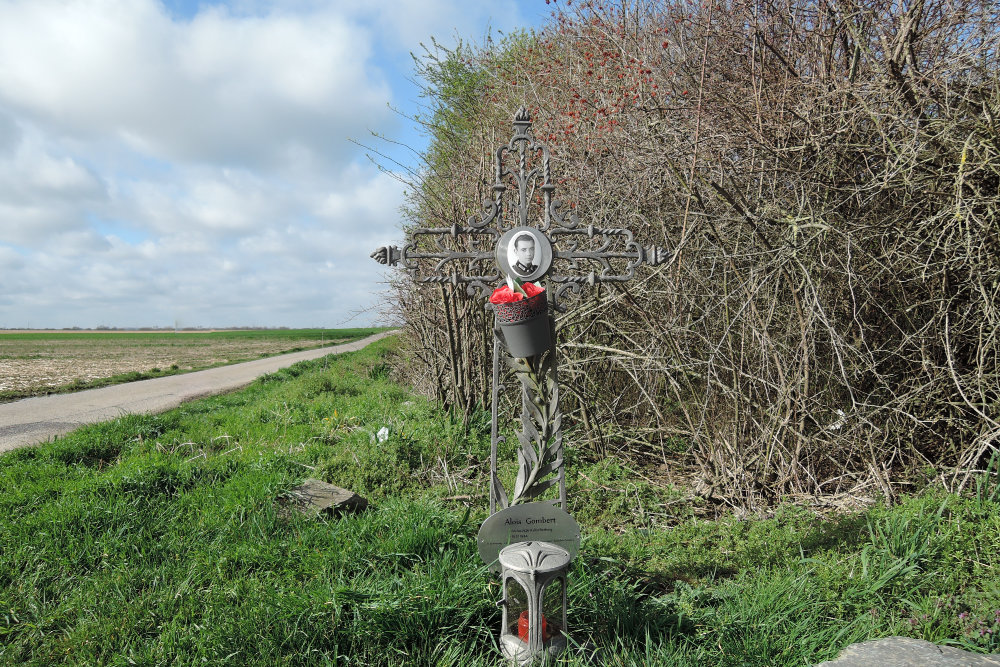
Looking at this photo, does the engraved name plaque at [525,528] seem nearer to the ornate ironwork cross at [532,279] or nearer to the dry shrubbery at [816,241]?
the ornate ironwork cross at [532,279]

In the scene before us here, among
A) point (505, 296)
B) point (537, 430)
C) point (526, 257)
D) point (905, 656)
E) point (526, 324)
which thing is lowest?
point (905, 656)

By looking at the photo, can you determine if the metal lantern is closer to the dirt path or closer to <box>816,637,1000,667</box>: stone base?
<box>816,637,1000,667</box>: stone base

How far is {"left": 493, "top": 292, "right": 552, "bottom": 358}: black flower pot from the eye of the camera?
8.72 ft

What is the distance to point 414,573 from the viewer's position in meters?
2.92

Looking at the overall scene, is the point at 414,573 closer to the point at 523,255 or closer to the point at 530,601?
the point at 530,601

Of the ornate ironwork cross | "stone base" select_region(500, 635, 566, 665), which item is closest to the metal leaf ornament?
the ornate ironwork cross

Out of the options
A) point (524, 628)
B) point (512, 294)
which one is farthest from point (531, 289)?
point (524, 628)

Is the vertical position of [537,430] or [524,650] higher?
[537,430]

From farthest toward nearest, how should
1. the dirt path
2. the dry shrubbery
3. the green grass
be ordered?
the dirt path < the dry shrubbery < the green grass

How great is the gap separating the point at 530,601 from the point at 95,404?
31.7ft

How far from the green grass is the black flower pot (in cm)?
114

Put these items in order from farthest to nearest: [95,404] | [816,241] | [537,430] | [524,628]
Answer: [95,404] < [816,241] < [537,430] < [524,628]

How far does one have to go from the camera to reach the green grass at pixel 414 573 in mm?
2609

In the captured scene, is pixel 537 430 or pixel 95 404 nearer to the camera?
pixel 537 430
